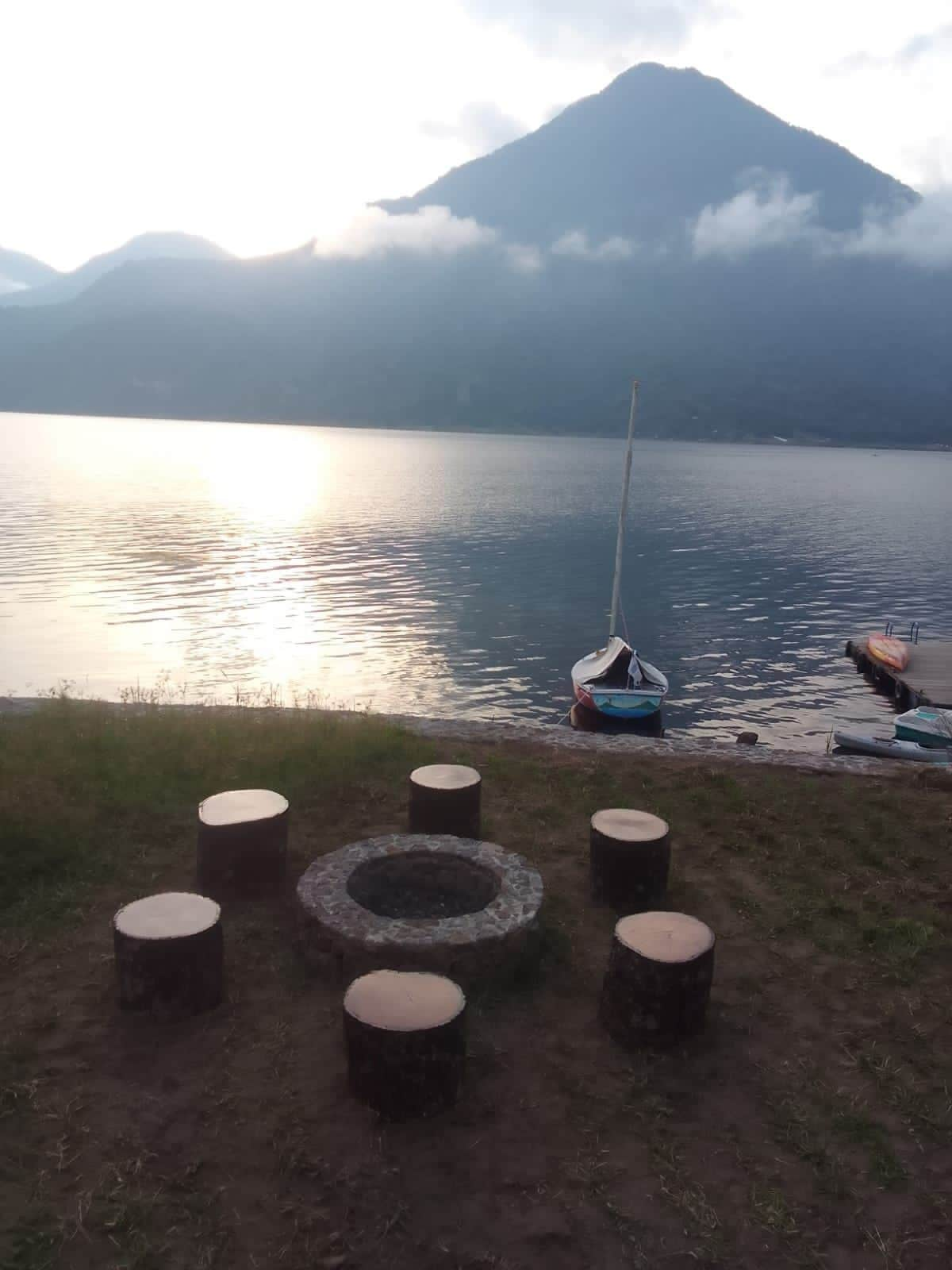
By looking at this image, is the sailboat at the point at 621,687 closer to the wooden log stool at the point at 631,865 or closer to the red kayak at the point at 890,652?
the red kayak at the point at 890,652

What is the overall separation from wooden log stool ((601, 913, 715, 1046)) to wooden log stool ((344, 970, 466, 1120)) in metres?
1.37

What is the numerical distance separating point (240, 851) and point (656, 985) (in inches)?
167

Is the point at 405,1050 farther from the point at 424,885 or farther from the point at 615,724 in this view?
the point at 615,724

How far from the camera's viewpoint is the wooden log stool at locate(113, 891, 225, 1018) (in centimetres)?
626

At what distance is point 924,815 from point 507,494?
289 ft

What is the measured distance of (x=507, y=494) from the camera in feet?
318

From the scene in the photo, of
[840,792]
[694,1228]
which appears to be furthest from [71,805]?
[840,792]

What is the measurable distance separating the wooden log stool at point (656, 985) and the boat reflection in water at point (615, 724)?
17.3 meters

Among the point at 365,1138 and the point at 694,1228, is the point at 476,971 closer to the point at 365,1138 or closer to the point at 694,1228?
the point at 365,1138

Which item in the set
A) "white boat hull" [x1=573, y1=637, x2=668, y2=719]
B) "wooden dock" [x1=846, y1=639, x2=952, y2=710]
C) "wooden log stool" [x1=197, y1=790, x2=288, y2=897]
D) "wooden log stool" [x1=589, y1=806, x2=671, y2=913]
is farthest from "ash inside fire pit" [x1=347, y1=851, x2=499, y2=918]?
"wooden dock" [x1=846, y1=639, x2=952, y2=710]

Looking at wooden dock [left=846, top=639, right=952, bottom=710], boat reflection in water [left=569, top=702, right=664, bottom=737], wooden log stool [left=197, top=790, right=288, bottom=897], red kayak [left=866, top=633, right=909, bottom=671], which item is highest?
wooden log stool [left=197, top=790, right=288, bottom=897]

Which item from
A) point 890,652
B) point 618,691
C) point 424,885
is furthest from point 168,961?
point 890,652

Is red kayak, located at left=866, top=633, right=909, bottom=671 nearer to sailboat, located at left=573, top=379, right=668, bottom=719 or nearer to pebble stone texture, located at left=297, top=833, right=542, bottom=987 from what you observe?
sailboat, located at left=573, top=379, right=668, bottom=719

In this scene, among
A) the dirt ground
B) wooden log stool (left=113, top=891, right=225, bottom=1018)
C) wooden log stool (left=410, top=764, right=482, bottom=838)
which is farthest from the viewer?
wooden log stool (left=410, top=764, right=482, bottom=838)
